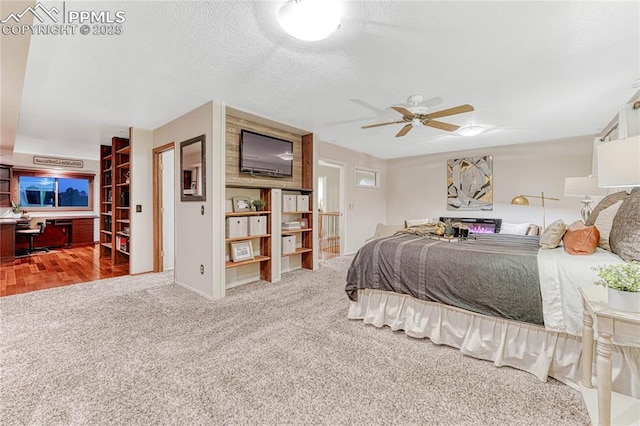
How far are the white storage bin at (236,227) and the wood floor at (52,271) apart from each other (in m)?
2.24

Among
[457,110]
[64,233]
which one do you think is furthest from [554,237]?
[64,233]

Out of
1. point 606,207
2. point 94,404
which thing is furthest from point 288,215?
point 606,207

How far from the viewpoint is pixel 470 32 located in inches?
78.5

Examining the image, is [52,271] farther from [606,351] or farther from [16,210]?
[606,351]

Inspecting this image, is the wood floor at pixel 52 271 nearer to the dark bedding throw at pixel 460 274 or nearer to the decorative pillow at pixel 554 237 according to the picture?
the dark bedding throw at pixel 460 274

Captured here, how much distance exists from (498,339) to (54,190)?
9.96 m

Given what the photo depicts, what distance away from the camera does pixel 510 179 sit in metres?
5.68

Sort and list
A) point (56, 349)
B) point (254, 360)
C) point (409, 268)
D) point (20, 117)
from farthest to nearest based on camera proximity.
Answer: point (20, 117)
point (409, 268)
point (56, 349)
point (254, 360)

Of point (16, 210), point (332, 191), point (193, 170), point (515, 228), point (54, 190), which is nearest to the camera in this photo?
point (193, 170)

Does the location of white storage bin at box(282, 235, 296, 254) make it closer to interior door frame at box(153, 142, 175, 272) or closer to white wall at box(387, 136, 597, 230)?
interior door frame at box(153, 142, 175, 272)

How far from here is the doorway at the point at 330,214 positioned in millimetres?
5996

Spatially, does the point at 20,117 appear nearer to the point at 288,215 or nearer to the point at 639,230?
the point at 288,215

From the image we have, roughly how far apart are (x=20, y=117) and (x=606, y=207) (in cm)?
678

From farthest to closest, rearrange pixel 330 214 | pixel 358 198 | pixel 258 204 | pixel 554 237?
pixel 330 214
pixel 358 198
pixel 258 204
pixel 554 237
